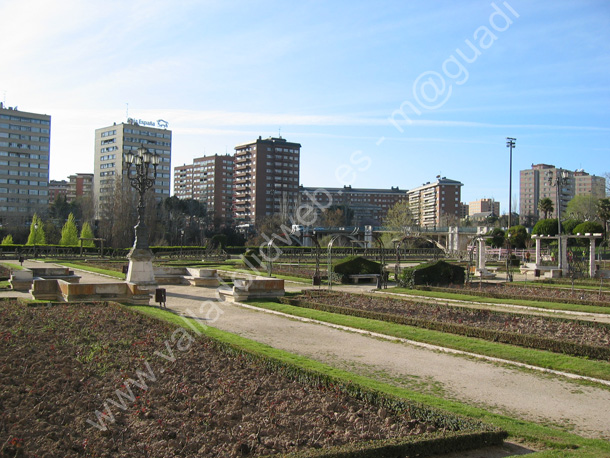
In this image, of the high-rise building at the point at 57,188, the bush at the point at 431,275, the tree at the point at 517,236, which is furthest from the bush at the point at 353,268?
the high-rise building at the point at 57,188

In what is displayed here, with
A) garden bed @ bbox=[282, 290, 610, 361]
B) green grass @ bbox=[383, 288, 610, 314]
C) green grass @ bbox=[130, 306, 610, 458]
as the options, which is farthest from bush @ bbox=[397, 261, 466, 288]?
green grass @ bbox=[130, 306, 610, 458]

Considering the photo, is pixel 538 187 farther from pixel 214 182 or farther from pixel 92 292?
pixel 92 292

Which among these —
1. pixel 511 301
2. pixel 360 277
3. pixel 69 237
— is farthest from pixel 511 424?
pixel 69 237

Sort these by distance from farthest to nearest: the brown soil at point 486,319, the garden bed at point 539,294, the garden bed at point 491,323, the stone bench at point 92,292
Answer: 1. the garden bed at point 539,294
2. the stone bench at point 92,292
3. the brown soil at point 486,319
4. the garden bed at point 491,323

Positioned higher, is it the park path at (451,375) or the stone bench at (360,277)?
the stone bench at (360,277)

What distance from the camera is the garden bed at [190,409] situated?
204 inches

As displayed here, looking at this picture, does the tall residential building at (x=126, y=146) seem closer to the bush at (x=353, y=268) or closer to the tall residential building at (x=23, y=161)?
the tall residential building at (x=23, y=161)

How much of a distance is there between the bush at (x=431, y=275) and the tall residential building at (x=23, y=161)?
3434 inches

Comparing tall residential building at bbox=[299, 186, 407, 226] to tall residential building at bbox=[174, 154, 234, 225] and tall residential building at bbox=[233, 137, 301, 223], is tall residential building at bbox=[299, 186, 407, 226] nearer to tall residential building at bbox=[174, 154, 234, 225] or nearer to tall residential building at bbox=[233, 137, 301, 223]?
tall residential building at bbox=[233, 137, 301, 223]

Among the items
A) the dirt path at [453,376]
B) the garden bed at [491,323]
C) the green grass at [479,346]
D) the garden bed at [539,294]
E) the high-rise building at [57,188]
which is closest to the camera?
the dirt path at [453,376]

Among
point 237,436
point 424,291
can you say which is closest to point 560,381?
point 237,436

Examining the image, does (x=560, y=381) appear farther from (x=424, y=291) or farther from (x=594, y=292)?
(x=594, y=292)

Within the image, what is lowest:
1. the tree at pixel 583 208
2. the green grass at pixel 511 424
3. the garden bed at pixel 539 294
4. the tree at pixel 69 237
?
the green grass at pixel 511 424

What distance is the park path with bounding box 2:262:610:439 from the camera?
6.55 meters
